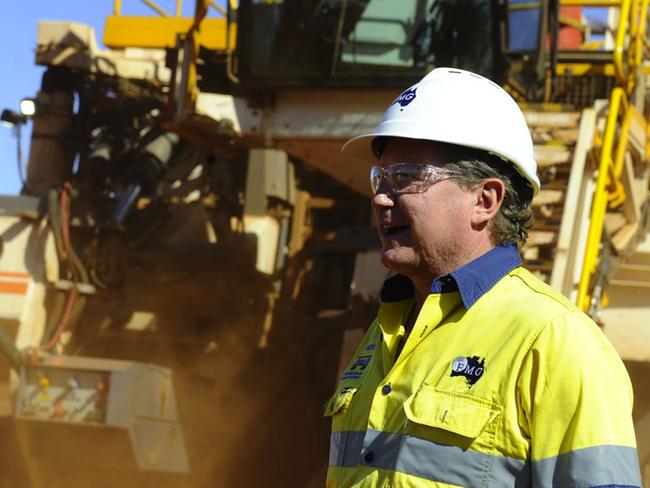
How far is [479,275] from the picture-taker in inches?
94.7

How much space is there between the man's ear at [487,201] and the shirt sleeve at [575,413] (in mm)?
394

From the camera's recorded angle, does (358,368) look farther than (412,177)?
Yes

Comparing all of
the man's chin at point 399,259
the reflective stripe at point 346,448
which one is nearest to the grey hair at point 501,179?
the man's chin at point 399,259

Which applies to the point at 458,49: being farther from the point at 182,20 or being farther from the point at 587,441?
the point at 587,441

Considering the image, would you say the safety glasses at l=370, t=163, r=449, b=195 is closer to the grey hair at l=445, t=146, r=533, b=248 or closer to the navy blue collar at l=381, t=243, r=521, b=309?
the grey hair at l=445, t=146, r=533, b=248

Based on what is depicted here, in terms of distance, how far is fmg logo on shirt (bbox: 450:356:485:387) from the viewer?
2203 mm

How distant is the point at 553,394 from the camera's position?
82.2 inches

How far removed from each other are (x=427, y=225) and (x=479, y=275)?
162 millimetres

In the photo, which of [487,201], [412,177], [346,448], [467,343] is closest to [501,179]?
[487,201]

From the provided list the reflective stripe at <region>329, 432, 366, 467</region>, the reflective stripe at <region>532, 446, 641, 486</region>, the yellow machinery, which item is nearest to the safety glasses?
the reflective stripe at <region>329, 432, 366, 467</region>

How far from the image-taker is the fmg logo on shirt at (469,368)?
7.23 ft

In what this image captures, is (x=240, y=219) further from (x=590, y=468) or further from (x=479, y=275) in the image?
(x=590, y=468)

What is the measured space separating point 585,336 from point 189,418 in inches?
258

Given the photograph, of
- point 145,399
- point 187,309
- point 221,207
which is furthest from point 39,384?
point 221,207
